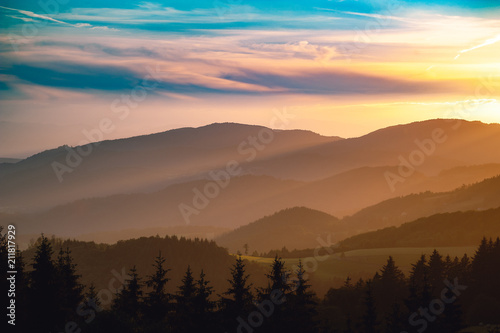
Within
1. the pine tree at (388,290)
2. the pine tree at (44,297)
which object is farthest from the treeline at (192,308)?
the pine tree at (388,290)

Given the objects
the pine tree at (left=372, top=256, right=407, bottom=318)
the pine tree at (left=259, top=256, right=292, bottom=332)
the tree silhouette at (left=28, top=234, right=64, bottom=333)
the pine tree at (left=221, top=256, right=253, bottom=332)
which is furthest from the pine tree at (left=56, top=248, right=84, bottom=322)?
the pine tree at (left=372, top=256, right=407, bottom=318)

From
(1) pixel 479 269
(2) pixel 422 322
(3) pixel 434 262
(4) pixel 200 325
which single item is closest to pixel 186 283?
(4) pixel 200 325

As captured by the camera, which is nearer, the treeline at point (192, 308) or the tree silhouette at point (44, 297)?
the treeline at point (192, 308)

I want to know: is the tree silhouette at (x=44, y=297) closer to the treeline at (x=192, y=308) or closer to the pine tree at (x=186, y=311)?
the treeline at (x=192, y=308)

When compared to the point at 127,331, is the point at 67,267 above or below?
above

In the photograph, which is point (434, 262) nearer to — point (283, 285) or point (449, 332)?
point (449, 332)

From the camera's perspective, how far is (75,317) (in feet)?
184

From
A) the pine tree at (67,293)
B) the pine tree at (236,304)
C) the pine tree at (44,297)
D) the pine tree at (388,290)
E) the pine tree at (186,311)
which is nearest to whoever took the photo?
the pine tree at (186,311)

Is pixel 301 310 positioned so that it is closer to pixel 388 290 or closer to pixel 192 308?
pixel 192 308

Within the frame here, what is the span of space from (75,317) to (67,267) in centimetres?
1237

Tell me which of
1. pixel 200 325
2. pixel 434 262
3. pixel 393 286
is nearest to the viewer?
pixel 200 325

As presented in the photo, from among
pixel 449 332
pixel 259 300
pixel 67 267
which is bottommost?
pixel 449 332

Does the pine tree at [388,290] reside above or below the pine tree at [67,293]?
below

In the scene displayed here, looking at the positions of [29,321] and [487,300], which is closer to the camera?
[29,321]
